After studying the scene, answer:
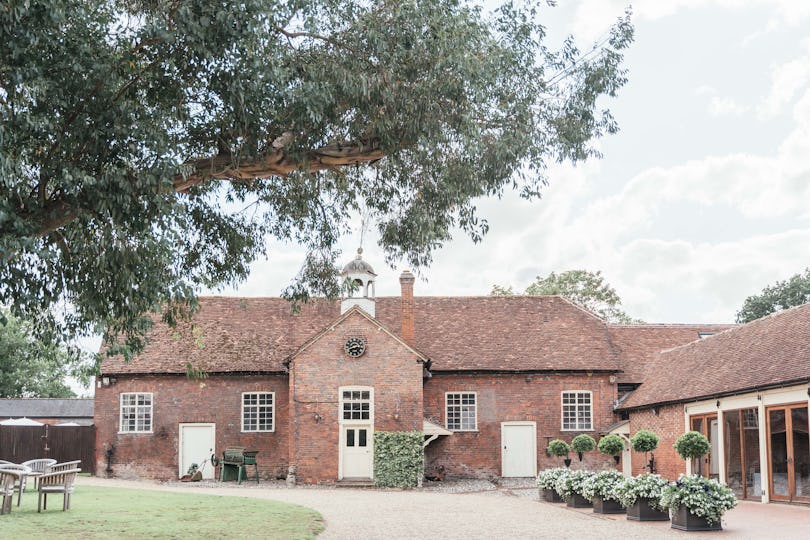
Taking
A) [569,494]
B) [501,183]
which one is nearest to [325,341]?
[569,494]

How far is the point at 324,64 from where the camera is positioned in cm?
1190

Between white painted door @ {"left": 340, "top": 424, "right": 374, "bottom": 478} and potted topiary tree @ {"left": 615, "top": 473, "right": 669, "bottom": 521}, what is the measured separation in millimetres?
12635

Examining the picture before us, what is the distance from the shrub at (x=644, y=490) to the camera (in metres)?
16.2

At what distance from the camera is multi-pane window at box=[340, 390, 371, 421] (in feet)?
92.7

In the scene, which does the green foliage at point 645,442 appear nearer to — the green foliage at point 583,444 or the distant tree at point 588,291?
the green foliage at point 583,444

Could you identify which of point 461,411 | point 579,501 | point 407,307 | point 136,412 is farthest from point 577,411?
point 136,412

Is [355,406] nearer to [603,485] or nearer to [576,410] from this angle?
[576,410]

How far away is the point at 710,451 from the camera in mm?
22312

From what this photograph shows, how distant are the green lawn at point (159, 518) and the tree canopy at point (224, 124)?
359 cm

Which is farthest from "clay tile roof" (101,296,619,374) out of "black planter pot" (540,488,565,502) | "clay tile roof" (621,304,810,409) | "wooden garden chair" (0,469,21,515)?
"wooden garden chair" (0,469,21,515)

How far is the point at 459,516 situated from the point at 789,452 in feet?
23.8

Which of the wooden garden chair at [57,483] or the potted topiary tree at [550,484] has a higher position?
the wooden garden chair at [57,483]

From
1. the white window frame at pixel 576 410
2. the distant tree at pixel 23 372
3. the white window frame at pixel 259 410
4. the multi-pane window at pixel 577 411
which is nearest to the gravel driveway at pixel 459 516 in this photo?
the white window frame at pixel 259 410

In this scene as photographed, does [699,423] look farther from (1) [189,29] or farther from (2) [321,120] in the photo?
(1) [189,29]
